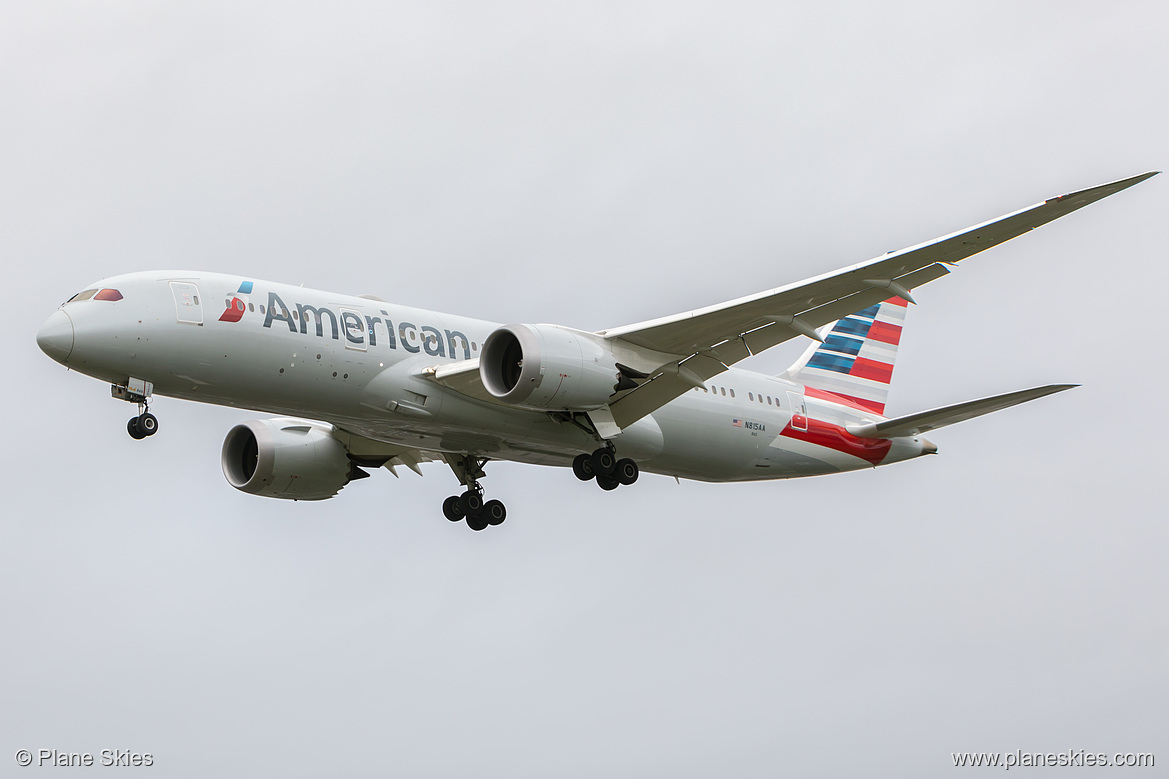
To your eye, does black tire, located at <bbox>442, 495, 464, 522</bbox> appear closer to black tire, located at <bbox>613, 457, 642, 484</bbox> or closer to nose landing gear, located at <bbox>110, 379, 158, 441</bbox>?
black tire, located at <bbox>613, 457, 642, 484</bbox>

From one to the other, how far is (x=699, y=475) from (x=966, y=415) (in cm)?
670

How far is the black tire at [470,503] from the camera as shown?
111 feet

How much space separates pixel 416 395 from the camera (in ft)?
92.3

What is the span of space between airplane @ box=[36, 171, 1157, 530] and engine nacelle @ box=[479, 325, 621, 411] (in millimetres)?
44

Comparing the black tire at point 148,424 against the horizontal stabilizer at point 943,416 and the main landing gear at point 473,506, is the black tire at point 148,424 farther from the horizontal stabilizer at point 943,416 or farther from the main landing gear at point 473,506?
the horizontal stabilizer at point 943,416

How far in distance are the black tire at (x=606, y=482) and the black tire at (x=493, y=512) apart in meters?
4.69

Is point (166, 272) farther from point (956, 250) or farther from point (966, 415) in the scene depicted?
point (966, 415)

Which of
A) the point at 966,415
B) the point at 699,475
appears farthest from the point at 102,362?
the point at 966,415

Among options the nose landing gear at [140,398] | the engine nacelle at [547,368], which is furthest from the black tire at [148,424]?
the engine nacelle at [547,368]

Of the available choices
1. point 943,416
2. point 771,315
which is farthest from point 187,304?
point 943,416

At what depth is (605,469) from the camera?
30.0 metres

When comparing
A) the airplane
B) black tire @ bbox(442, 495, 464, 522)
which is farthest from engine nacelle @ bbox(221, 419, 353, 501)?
black tire @ bbox(442, 495, 464, 522)

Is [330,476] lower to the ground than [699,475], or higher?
higher

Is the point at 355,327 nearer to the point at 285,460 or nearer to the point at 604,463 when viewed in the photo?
the point at 604,463
